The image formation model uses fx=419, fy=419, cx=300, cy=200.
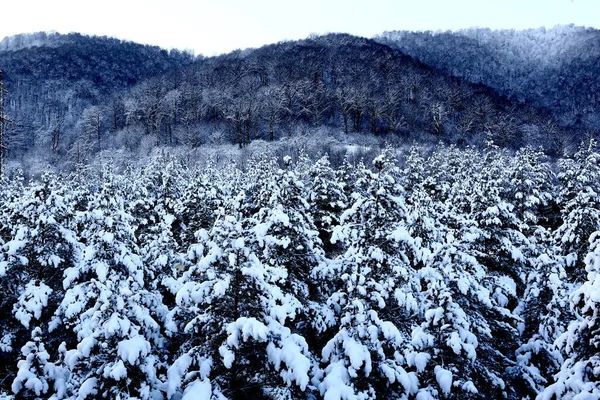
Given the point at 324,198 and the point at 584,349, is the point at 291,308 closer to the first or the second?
the point at 584,349

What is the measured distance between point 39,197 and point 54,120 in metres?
120

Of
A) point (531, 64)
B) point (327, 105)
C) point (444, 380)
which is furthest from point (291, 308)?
point (531, 64)

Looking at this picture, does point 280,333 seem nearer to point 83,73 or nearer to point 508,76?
point 83,73

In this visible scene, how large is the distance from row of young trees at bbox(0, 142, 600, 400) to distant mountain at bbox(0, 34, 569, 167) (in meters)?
58.1

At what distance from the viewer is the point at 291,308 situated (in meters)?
11.2

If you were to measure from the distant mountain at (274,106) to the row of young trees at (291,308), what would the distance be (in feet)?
191

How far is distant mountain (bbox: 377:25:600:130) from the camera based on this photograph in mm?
138375

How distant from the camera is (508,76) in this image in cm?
16825

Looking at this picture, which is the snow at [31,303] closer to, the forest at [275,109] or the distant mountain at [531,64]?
the forest at [275,109]

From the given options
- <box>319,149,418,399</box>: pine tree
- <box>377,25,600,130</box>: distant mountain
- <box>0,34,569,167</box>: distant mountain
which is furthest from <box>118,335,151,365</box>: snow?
<box>377,25,600,130</box>: distant mountain

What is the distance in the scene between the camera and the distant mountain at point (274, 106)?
84.1 meters

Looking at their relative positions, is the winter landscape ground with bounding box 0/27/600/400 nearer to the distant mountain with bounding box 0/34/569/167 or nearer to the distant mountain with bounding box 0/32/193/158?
the distant mountain with bounding box 0/34/569/167

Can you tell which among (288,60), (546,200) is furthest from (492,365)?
(288,60)

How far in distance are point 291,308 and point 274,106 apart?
7804 cm
